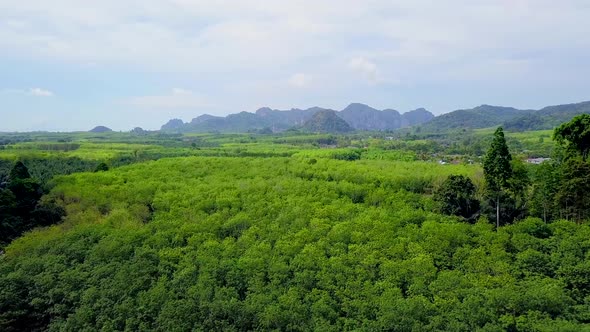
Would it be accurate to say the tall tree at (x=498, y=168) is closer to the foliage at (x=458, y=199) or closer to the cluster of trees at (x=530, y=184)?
the cluster of trees at (x=530, y=184)

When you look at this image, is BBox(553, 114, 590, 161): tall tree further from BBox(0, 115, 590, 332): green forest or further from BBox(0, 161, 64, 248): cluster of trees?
BBox(0, 161, 64, 248): cluster of trees

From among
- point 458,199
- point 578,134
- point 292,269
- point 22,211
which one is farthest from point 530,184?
point 22,211

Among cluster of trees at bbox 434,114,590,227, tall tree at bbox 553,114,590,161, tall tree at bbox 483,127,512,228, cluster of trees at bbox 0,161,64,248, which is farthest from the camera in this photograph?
cluster of trees at bbox 0,161,64,248

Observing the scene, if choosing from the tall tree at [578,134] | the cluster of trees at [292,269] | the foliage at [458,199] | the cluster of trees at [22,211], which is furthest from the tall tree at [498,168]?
the cluster of trees at [22,211]

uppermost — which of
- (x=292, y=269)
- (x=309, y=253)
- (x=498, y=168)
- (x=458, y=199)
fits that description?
(x=498, y=168)

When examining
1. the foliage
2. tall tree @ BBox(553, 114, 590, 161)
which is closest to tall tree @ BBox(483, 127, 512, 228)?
the foliage

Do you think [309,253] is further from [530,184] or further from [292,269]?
[530,184]

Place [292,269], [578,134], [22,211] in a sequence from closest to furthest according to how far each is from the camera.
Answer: [292,269]
[578,134]
[22,211]

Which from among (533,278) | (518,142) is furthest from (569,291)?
(518,142)
